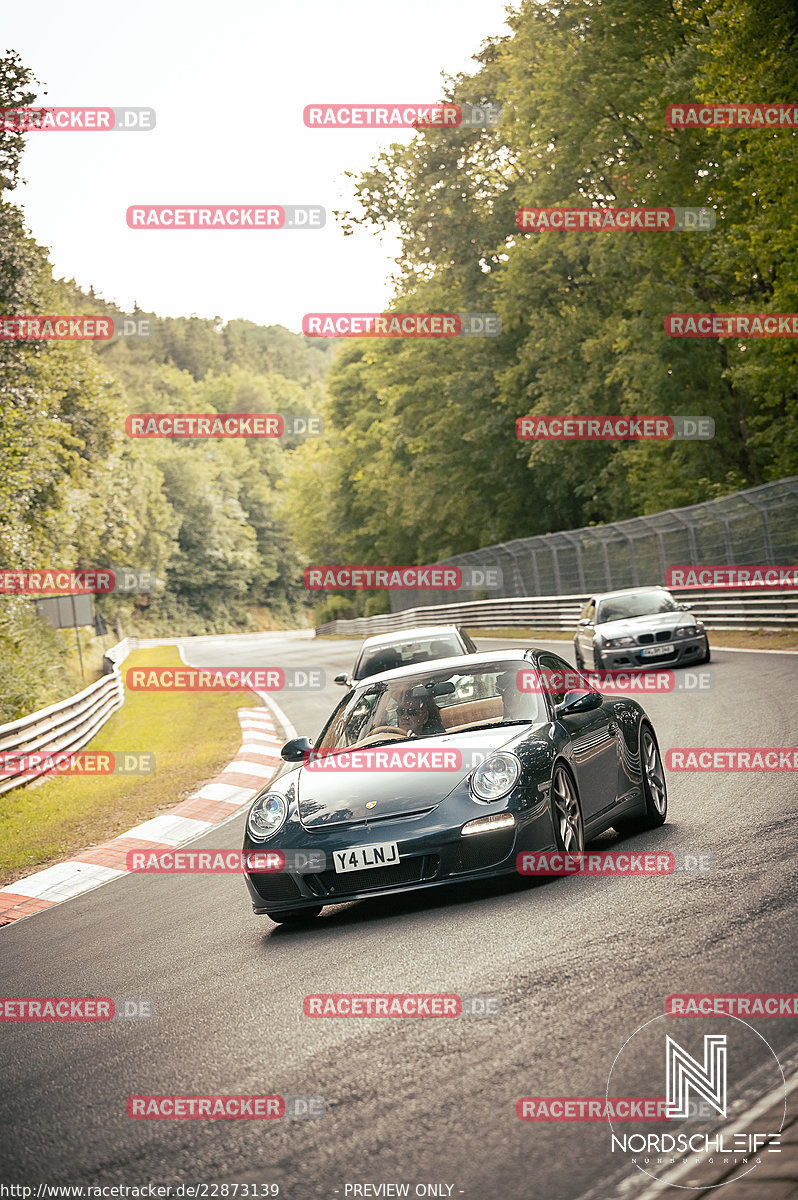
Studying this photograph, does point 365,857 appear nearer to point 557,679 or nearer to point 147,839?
point 557,679

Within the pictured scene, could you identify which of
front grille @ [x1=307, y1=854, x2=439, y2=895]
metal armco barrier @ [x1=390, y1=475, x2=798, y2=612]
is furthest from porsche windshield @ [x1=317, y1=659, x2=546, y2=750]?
metal armco barrier @ [x1=390, y1=475, x2=798, y2=612]

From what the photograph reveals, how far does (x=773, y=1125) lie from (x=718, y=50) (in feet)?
A: 98.8

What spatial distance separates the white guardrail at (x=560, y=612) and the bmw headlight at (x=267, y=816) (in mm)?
17412

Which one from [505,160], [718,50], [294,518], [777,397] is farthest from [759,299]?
[294,518]

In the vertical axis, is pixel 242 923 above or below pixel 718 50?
below

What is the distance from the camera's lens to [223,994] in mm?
6031

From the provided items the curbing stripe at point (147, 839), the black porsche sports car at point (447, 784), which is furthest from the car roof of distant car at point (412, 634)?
the black porsche sports car at point (447, 784)

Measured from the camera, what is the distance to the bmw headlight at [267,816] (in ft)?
24.5

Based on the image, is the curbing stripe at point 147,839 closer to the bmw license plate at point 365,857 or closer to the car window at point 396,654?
the car window at point 396,654

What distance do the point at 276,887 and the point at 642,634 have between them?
14607 mm

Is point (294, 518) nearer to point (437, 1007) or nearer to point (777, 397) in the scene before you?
→ point (777, 397)

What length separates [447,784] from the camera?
7258mm

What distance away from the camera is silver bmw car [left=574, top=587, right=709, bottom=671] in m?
21.1

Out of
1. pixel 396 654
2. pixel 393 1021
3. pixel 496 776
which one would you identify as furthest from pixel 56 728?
pixel 393 1021
